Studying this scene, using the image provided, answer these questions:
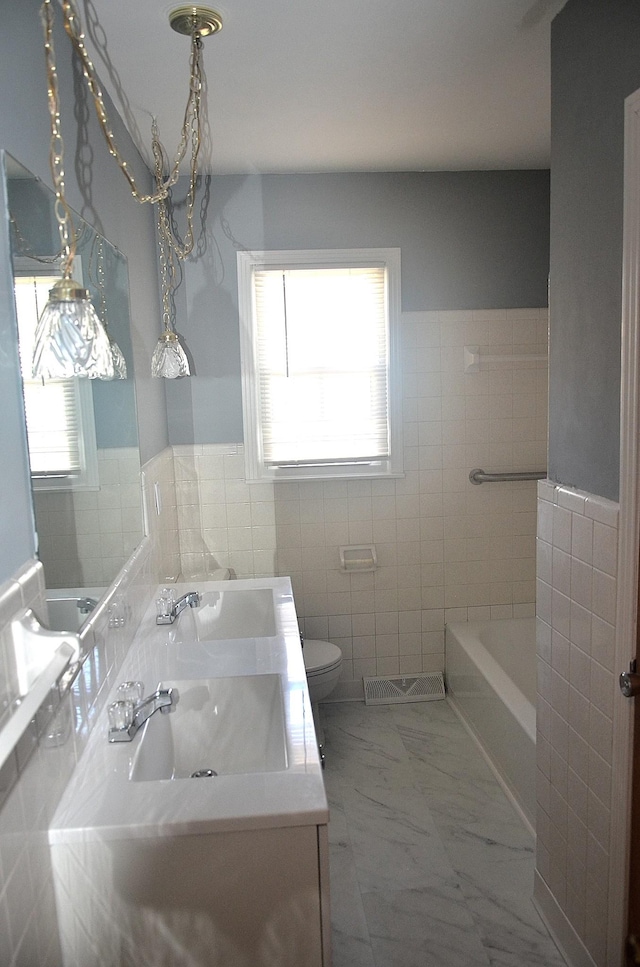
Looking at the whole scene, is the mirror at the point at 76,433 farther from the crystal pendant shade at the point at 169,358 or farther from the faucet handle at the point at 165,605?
the faucet handle at the point at 165,605

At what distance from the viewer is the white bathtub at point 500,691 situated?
2762 mm

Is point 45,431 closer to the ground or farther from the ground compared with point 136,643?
farther from the ground

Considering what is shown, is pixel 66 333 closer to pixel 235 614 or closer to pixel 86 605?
pixel 86 605

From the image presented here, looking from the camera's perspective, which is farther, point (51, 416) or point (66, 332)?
point (51, 416)

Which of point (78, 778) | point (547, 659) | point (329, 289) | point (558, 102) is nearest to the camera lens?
point (78, 778)

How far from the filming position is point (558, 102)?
202cm

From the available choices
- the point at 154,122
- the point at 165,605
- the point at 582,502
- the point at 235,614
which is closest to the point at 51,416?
the point at 165,605

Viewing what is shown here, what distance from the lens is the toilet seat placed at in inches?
129

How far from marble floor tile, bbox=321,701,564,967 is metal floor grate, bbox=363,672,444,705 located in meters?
0.20

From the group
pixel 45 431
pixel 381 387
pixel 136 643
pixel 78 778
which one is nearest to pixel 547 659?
pixel 136 643

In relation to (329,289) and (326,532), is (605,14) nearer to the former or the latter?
(329,289)

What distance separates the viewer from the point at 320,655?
3.41 metres

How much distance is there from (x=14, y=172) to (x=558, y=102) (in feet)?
4.76

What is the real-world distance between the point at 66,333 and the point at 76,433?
59cm
